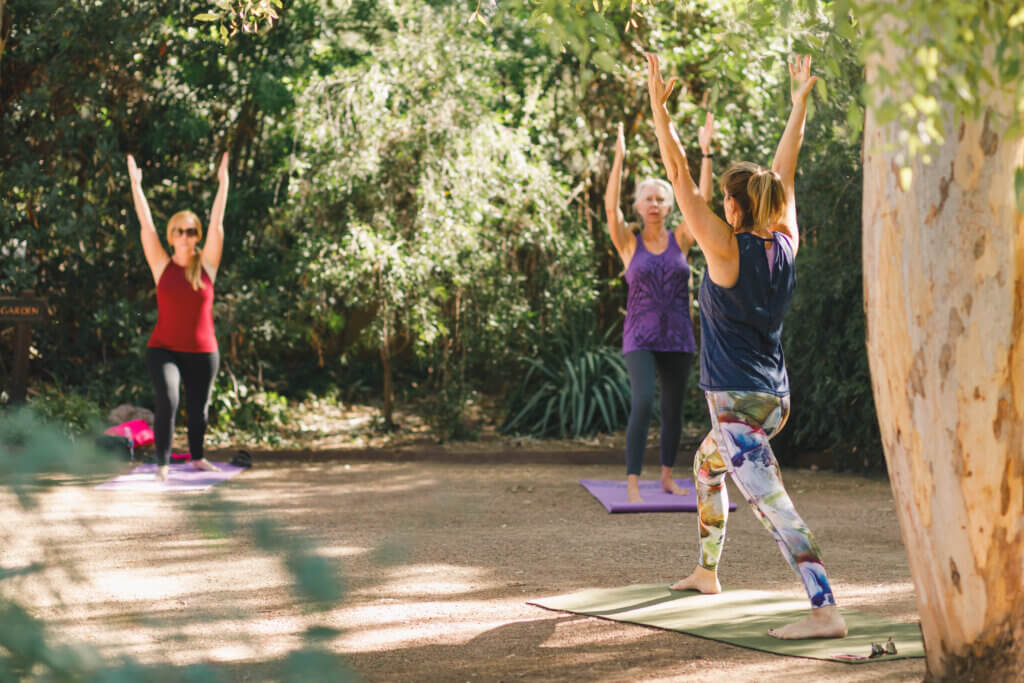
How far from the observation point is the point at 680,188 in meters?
3.75

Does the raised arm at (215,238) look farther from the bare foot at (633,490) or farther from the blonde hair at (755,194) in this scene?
the blonde hair at (755,194)

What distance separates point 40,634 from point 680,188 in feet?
8.61

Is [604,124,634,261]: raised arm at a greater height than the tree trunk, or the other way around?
[604,124,634,261]: raised arm

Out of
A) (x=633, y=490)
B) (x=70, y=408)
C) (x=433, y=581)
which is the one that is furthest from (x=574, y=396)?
(x=433, y=581)

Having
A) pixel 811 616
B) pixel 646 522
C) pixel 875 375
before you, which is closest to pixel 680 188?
pixel 875 375

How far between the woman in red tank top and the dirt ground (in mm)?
723

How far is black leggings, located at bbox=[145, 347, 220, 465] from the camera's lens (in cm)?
752

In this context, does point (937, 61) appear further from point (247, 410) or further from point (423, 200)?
point (247, 410)

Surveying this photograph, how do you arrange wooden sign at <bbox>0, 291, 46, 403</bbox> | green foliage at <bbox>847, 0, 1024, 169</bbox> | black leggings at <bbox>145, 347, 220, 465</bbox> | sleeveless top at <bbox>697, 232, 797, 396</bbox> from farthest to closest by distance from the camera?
wooden sign at <bbox>0, 291, 46, 403</bbox>
black leggings at <bbox>145, 347, 220, 465</bbox>
sleeveless top at <bbox>697, 232, 797, 396</bbox>
green foliage at <bbox>847, 0, 1024, 169</bbox>

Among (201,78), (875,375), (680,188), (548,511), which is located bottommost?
(548,511)

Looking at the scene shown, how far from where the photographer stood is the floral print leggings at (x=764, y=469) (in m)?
3.72

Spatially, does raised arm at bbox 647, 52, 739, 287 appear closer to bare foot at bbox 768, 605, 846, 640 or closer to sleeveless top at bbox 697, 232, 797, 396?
sleeveless top at bbox 697, 232, 797, 396

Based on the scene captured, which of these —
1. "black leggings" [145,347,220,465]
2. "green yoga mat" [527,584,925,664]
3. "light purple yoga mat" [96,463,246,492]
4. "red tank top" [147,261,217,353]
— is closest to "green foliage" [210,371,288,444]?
"light purple yoga mat" [96,463,246,492]

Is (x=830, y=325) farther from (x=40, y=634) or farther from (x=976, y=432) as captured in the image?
(x=40, y=634)
